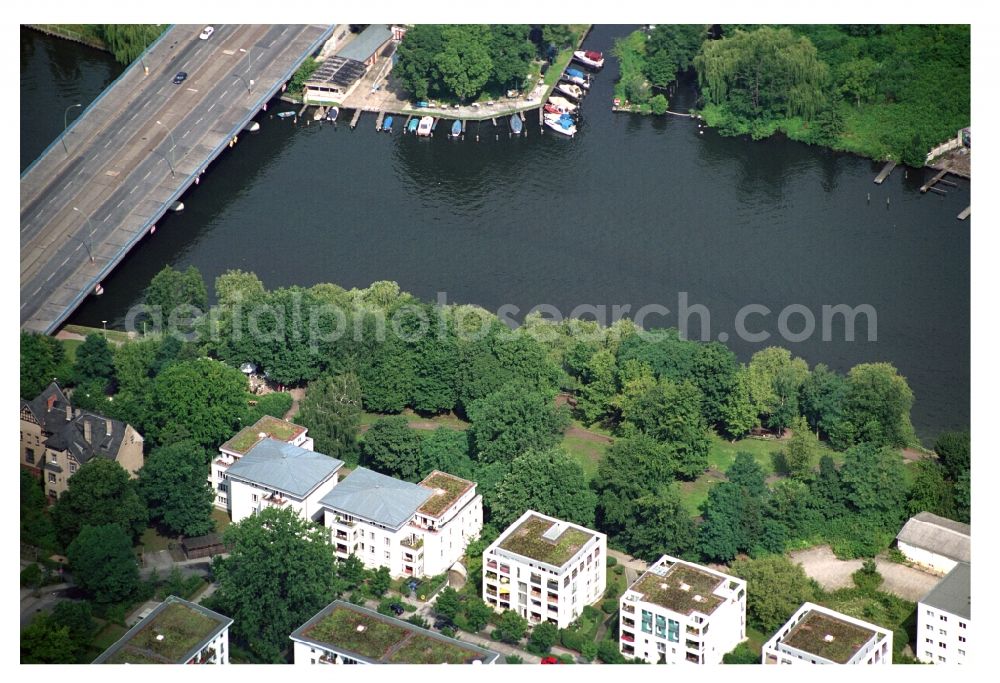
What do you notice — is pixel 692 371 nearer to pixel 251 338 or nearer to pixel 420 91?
pixel 251 338

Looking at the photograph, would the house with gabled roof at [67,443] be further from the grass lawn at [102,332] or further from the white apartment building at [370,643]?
the white apartment building at [370,643]

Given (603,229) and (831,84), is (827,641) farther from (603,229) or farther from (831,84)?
(831,84)

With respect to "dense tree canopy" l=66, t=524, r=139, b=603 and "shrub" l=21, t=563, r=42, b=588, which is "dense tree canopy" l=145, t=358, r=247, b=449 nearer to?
"dense tree canopy" l=66, t=524, r=139, b=603

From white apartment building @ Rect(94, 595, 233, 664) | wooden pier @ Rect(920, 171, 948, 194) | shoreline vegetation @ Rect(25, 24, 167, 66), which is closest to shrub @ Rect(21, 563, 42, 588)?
white apartment building @ Rect(94, 595, 233, 664)

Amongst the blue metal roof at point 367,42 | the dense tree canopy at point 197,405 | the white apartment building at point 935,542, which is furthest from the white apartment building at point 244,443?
the blue metal roof at point 367,42

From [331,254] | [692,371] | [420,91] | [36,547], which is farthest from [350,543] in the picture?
[420,91]

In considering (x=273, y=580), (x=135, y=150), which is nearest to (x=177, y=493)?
(x=273, y=580)
